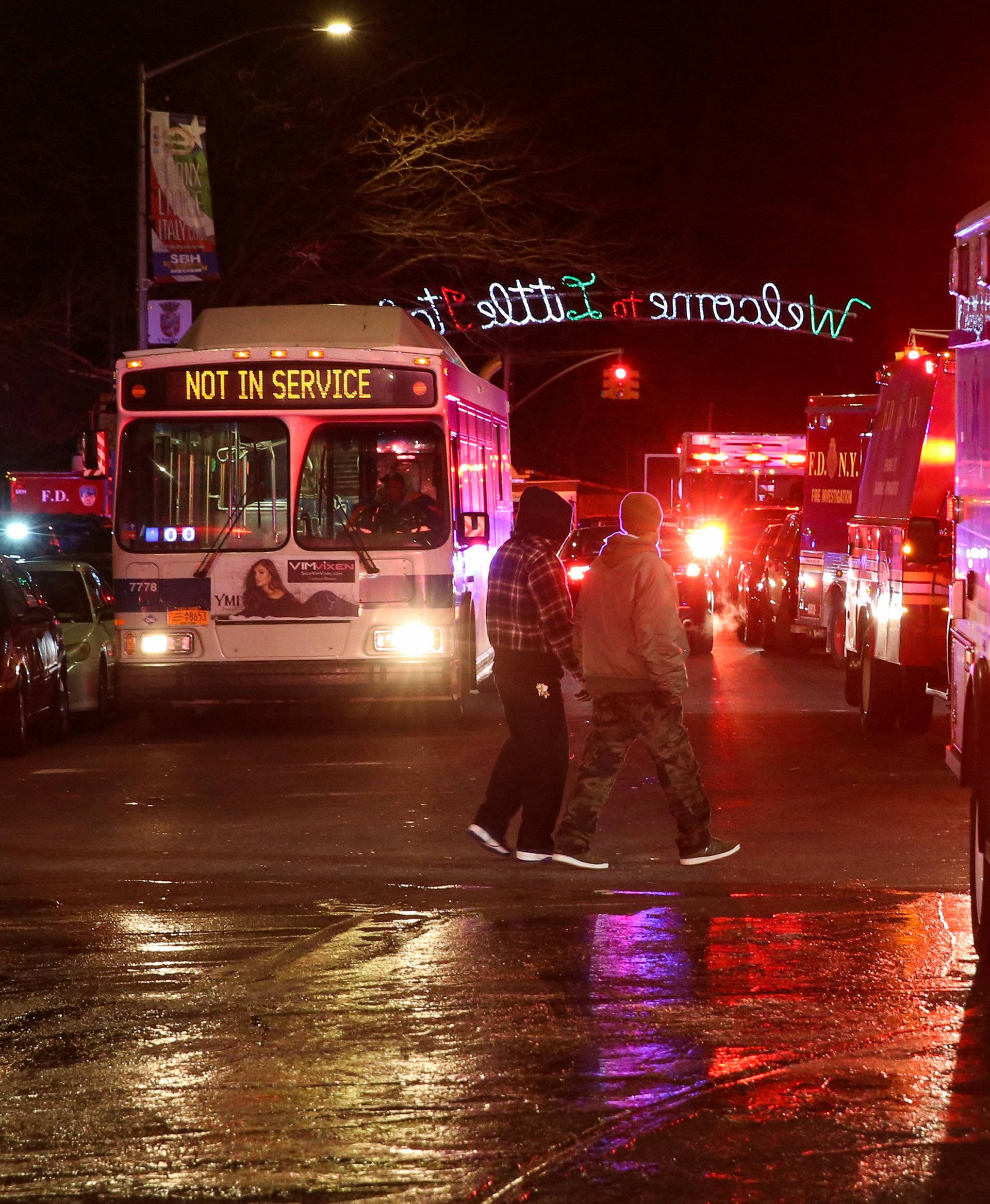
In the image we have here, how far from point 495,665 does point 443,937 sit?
2.21m

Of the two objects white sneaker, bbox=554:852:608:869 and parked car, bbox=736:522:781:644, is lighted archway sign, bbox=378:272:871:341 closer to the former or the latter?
parked car, bbox=736:522:781:644

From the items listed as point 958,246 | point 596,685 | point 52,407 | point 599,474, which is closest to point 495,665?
point 596,685

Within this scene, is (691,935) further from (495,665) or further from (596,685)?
(495,665)

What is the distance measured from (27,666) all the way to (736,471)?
985 inches

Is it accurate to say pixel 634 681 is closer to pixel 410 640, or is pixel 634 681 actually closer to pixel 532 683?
pixel 532 683

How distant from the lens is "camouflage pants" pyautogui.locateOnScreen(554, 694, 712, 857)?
8.98 m

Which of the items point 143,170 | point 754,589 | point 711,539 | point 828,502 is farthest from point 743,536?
point 143,170

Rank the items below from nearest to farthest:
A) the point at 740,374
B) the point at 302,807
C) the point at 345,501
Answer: the point at 302,807, the point at 345,501, the point at 740,374

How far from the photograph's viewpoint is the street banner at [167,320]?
2470cm

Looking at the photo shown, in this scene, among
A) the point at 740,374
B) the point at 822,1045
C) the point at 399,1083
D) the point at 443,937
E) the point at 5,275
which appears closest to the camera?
the point at 399,1083

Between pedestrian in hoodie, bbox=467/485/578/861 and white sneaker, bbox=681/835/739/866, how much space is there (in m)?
0.71

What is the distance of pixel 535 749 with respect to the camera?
30.3 feet

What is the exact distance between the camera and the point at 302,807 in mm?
11320

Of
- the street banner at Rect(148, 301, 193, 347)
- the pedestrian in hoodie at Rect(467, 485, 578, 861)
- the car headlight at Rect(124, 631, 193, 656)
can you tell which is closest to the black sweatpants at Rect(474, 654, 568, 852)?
the pedestrian in hoodie at Rect(467, 485, 578, 861)
